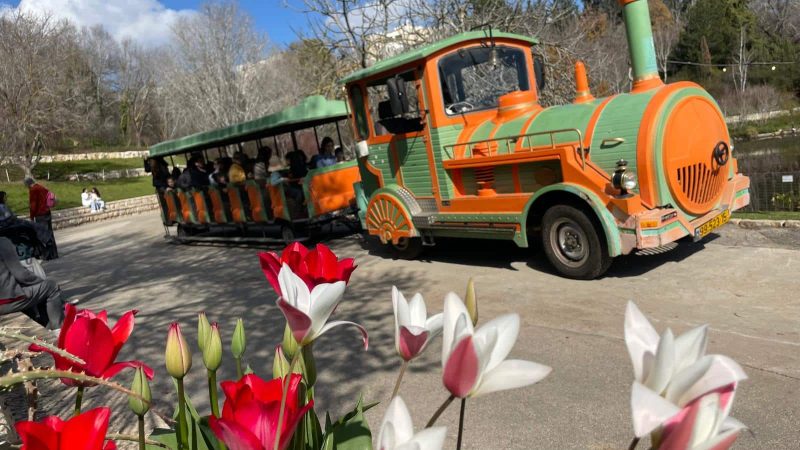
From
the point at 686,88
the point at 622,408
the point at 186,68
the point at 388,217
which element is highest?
the point at 186,68

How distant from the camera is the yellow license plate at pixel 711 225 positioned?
603 cm

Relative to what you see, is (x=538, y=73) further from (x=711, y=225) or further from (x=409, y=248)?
(x=711, y=225)

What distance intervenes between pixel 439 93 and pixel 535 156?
5.69 ft

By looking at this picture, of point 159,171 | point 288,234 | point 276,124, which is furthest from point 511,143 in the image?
point 159,171

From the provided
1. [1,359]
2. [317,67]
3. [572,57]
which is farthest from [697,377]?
[317,67]

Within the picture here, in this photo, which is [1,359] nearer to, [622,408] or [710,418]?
[710,418]

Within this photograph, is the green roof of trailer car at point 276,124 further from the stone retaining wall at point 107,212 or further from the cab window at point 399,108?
the stone retaining wall at point 107,212

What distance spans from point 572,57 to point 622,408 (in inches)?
443

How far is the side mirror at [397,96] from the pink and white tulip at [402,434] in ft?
21.1

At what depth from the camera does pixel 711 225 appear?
6.20 m

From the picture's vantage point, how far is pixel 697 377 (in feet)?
2.21

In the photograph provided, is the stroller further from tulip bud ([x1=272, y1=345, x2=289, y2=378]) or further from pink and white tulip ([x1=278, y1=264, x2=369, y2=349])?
pink and white tulip ([x1=278, y1=264, x2=369, y2=349])

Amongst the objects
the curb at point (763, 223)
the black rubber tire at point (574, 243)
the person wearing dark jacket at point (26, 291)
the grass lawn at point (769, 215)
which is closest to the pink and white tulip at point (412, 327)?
the person wearing dark jacket at point (26, 291)

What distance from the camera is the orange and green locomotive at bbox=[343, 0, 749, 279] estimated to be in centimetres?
576
